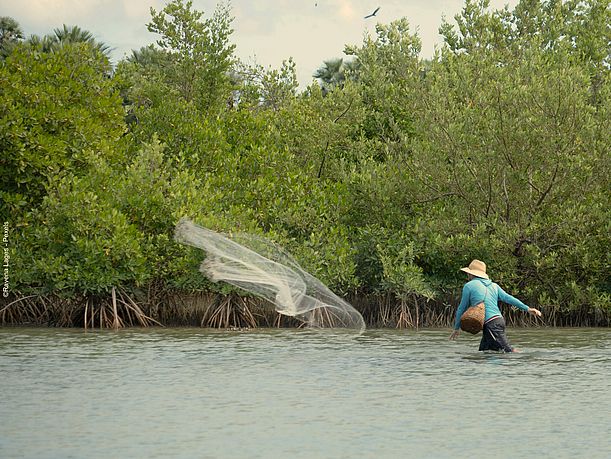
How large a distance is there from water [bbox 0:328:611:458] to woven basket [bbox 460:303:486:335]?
55 cm

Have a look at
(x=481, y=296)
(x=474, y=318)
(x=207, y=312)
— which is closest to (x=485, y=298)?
(x=481, y=296)

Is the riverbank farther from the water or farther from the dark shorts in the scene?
the dark shorts

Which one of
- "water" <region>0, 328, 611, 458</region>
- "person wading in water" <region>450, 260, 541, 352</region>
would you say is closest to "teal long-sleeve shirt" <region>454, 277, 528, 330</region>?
"person wading in water" <region>450, 260, 541, 352</region>

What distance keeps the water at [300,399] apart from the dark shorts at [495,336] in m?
0.22

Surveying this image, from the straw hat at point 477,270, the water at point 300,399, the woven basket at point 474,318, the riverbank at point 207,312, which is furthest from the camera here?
the riverbank at point 207,312

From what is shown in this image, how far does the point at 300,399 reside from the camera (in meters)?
12.2

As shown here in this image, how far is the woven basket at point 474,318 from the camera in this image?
15.9m

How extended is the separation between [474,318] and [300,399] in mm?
4457

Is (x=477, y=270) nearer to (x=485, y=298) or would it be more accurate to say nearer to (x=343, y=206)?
(x=485, y=298)

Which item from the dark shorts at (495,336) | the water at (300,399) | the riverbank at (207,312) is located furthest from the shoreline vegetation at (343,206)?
the dark shorts at (495,336)

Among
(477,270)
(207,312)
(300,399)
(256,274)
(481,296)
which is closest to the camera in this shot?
(300,399)

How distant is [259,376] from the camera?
14.5m

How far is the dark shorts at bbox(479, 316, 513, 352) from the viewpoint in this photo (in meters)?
16.3

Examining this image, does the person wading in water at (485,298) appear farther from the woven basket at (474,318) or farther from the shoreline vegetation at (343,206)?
the shoreline vegetation at (343,206)
